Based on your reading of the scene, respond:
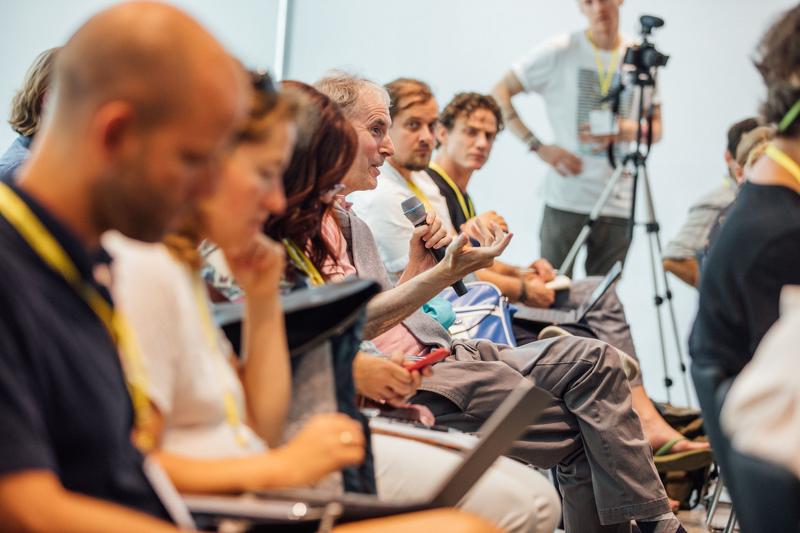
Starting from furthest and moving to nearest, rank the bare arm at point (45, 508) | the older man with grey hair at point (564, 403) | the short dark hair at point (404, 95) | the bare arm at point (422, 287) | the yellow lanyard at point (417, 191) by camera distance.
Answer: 1. the short dark hair at point (404, 95)
2. the yellow lanyard at point (417, 191)
3. the older man with grey hair at point (564, 403)
4. the bare arm at point (422, 287)
5. the bare arm at point (45, 508)

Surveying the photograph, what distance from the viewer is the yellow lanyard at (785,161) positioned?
1518 millimetres

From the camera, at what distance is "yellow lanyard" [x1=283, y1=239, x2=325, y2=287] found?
Result: 185 centimetres

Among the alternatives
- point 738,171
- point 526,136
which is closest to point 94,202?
point 738,171

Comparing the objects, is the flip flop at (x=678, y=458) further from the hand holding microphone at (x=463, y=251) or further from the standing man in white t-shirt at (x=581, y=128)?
the standing man in white t-shirt at (x=581, y=128)

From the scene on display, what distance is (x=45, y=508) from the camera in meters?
0.91

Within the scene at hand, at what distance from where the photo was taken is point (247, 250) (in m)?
1.43

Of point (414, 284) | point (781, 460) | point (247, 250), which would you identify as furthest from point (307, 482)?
point (414, 284)

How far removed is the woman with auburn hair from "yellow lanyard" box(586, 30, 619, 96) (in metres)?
3.30

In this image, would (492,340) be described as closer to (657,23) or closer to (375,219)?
(375,219)

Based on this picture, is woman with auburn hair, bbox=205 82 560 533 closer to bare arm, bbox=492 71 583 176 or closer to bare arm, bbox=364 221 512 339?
bare arm, bbox=364 221 512 339

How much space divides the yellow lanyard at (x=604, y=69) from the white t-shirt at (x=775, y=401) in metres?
3.80

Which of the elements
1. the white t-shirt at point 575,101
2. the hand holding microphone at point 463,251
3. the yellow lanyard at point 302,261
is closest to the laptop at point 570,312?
the hand holding microphone at point 463,251

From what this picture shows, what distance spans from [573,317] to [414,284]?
137 cm

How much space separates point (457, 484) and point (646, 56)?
138 inches
